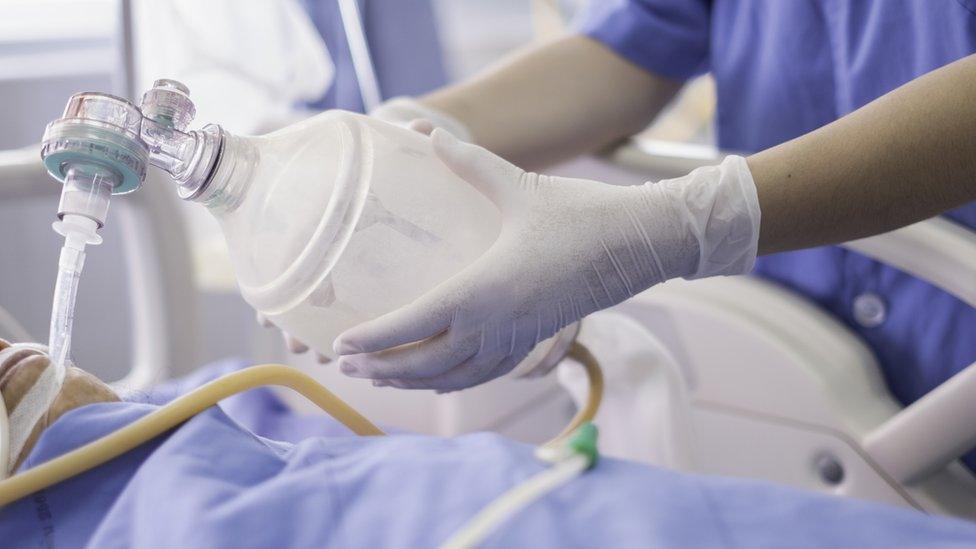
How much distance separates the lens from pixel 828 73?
1265mm

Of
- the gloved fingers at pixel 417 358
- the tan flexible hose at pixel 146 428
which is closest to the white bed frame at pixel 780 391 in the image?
the gloved fingers at pixel 417 358

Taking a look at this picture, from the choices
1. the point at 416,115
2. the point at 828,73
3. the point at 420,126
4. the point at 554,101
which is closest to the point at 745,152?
the point at 828,73

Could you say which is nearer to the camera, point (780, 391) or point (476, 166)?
point (476, 166)

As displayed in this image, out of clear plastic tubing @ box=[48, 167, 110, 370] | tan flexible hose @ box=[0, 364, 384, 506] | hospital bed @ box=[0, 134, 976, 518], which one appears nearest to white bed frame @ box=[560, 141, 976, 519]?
hospital bed @ box=[0, 134, 976, 518]

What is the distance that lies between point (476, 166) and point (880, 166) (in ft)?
1.19

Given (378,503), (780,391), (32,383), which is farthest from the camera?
(780,391)

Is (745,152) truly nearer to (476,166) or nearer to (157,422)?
(476,166)

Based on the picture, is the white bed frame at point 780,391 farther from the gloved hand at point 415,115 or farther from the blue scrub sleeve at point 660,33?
the gloved hand at point 415,115

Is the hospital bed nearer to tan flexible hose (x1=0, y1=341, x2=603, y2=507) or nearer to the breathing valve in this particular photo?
tan flexible hose (x1=0, y1=341, x2=603, y2=507)

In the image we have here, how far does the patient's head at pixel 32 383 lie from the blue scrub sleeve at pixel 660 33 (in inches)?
36.7

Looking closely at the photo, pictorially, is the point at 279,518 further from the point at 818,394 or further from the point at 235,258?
the point at 818,394

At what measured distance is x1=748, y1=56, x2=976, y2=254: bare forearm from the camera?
2.76 ft

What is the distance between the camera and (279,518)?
2.22 ft

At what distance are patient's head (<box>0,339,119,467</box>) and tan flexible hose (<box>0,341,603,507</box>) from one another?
0.23 ft
